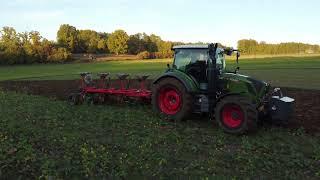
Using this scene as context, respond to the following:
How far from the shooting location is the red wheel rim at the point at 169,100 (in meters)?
13.3

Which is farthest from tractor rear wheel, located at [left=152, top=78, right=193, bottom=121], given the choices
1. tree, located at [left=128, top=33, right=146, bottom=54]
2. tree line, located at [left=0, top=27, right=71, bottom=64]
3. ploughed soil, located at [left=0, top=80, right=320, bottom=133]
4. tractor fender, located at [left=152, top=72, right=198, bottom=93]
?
tree, located at [left=128, top=33, right=146, bottom=54]

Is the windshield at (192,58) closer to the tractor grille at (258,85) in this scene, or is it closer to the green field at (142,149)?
the tractor grille at (258,85)

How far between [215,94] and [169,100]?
1578 millimetres

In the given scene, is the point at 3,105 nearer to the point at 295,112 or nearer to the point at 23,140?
the point at 23,140

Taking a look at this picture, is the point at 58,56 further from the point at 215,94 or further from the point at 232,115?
the point at 232,115

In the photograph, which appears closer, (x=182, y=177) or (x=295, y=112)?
(x=182, y=177)

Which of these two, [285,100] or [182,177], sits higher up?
[285,100]

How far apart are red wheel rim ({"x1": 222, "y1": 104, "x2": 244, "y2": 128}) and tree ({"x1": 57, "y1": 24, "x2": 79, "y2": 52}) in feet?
294

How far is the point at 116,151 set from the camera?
30.7 feet

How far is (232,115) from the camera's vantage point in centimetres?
1154

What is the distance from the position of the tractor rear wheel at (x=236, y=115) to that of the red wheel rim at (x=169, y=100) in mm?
1867

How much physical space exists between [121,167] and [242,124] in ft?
13.5

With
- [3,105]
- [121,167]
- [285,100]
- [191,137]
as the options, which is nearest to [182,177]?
[121,167]

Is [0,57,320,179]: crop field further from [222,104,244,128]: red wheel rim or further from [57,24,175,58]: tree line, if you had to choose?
[57,24,175,58]: tree line
